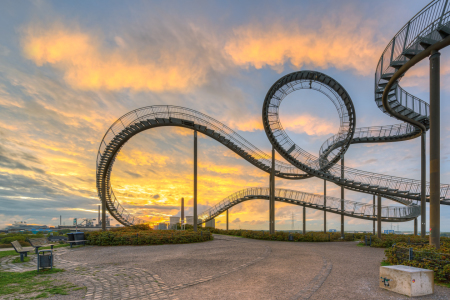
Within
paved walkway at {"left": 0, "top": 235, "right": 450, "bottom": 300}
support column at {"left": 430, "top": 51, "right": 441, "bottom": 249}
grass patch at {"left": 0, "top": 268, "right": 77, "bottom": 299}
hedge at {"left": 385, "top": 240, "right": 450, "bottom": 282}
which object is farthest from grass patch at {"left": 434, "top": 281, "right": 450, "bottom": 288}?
grass patch at {"left": 0, "top": 268, "right": 77, "bottom": 299}

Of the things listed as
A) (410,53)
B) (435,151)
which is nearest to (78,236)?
(435,151)

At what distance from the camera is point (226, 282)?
884 cm

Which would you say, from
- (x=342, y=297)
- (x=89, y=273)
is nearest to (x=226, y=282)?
(x=342, y=297)

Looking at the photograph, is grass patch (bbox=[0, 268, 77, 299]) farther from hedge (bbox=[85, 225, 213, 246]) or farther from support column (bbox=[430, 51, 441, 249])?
support column (bbox=[430, 51, 441, 249])

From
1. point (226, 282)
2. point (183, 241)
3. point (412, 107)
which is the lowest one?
point (183, 241)

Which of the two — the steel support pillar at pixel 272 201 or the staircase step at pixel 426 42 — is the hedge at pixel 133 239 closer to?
the steel support pillar at pixel 272 201

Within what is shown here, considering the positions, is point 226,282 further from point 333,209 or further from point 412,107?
point 333,209

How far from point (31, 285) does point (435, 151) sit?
16843 mm

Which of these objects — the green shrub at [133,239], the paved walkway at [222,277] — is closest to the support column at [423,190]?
the paved walkway at [222,277]

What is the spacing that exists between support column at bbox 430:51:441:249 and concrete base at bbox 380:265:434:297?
5455 millimetres

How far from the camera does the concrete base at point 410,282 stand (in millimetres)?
7625

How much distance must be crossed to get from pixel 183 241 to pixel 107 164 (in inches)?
508

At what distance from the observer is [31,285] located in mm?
8758

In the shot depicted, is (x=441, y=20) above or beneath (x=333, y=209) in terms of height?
above
